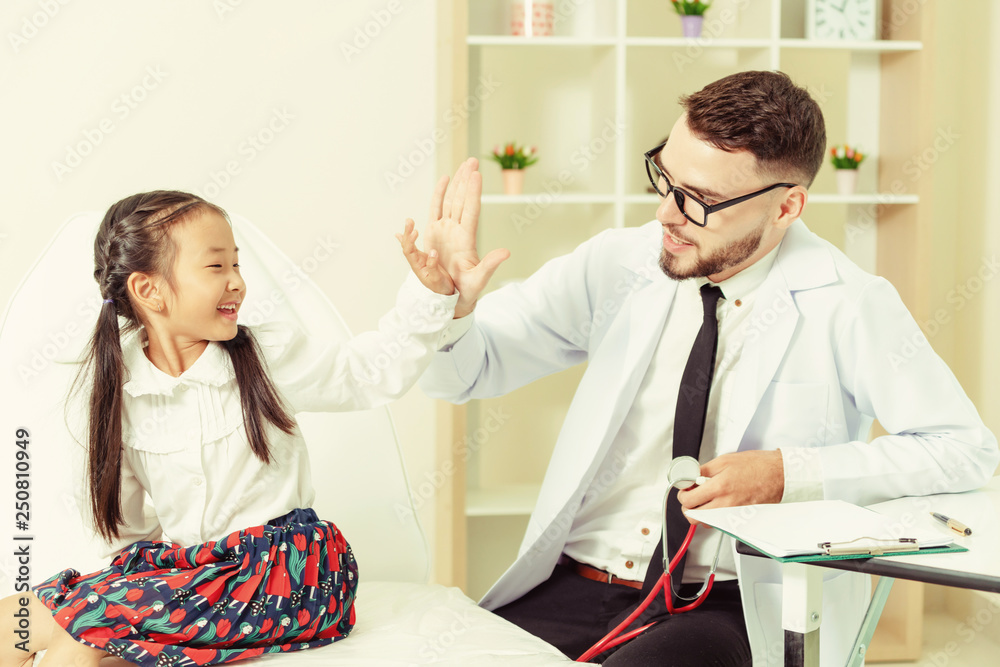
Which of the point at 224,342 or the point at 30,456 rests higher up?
the point at 224,342

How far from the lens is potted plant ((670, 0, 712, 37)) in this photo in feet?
7.40

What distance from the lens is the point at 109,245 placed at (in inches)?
47.6

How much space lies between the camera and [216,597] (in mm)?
1067

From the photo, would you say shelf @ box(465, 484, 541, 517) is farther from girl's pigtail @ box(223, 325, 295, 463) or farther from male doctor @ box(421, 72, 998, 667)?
girl's pigtail @ box(223, 325, 295, 463)

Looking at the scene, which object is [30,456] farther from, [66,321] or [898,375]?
[898,375]

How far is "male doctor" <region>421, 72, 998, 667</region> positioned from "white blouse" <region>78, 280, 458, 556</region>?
13 centimetres

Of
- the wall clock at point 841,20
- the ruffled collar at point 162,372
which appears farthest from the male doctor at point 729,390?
the wall clock at point 841,20

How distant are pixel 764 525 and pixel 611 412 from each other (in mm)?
471

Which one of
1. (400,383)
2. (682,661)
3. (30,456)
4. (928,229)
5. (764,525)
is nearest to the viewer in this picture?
(764,525)

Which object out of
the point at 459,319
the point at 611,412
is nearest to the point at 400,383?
the point at 459,319
